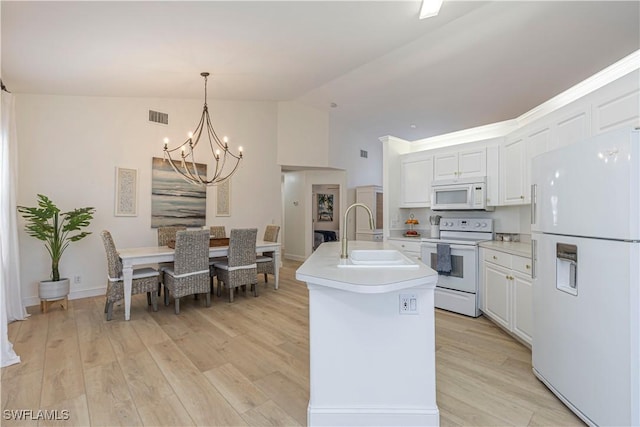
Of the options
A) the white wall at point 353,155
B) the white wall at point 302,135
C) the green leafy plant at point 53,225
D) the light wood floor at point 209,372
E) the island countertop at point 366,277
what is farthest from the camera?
the white wall at point 353,155

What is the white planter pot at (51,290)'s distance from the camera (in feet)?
11.4

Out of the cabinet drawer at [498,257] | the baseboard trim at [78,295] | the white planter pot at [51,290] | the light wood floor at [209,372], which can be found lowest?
the light wood floor at [209,372]

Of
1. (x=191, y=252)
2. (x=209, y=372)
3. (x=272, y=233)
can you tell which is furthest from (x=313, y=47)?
(x=209, y=372)

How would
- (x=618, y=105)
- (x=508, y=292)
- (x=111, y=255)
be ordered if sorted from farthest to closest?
(x=111, y=255) < (x=508, y=292) < (x=618, y=105)

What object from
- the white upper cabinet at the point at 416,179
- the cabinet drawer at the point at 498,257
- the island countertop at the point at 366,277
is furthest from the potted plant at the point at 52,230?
the cabinet drawer at the point at 498,257

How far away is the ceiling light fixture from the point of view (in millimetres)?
2514

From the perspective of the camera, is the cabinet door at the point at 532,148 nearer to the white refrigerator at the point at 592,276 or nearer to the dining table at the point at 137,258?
the white refrigerator at the point at 592,276

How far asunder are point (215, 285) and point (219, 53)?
3.47 metres

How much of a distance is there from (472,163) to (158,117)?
15.5 ft

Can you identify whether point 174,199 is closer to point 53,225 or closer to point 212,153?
point 212,153

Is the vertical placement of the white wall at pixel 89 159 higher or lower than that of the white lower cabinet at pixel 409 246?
higher

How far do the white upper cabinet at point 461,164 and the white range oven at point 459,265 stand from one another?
624 millimetres

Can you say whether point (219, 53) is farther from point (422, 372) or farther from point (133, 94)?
point (422, 372)

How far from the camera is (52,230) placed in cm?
354
